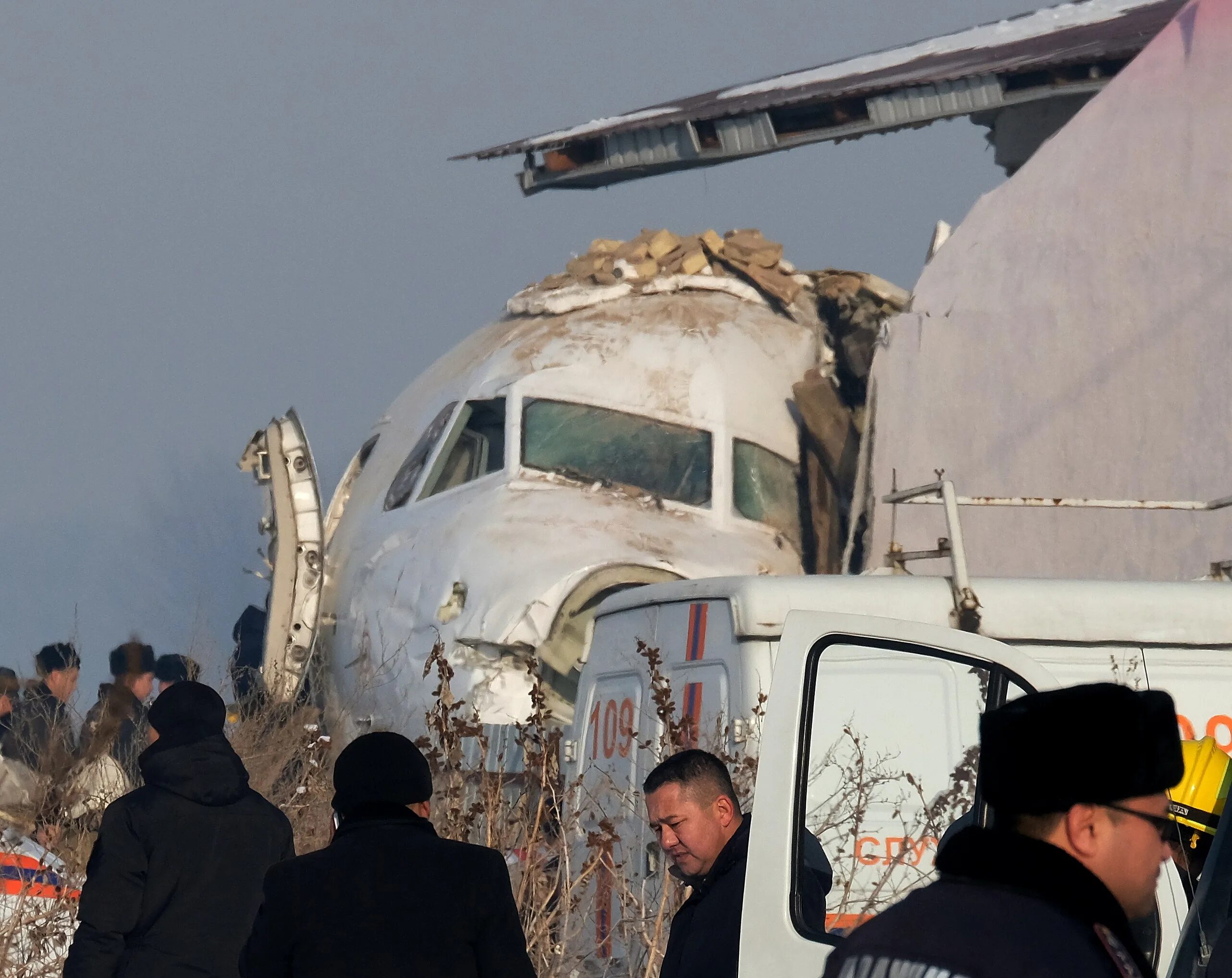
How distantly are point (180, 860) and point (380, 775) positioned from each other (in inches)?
54.7

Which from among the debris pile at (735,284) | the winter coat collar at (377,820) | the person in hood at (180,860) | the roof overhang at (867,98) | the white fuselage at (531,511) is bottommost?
the person in hood at (180,860)

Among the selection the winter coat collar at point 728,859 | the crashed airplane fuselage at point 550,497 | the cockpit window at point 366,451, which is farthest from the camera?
the cockpit window at point 366,451

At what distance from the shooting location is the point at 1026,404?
977cm

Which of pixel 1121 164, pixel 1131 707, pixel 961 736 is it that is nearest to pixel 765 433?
pixel 1121 164

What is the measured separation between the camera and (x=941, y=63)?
615 inches

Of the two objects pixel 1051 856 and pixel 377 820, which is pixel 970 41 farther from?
pixel 1051 856

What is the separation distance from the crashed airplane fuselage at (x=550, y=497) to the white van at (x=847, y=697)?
3.23 metres

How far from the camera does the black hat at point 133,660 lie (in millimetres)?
9773

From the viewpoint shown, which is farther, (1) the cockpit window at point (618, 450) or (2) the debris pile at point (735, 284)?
(2) the debris pile at point (735, 284)

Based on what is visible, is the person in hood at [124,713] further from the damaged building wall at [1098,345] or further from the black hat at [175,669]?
the damaged building wall at [1098,345]

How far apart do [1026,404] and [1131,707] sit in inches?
310

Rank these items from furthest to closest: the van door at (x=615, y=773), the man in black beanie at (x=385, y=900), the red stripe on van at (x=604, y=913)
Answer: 1. the red stripe on van at (x=604, y=913)
2. the van door at (x=615, y=773)
3. the man in black beanie at (x=385, y=900)

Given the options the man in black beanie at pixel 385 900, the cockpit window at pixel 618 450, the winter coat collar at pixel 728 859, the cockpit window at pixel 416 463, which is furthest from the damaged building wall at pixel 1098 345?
the man in black beanie at pixel 385 900

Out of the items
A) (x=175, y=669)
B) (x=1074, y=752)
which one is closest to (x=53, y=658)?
(x=175, y=669)
